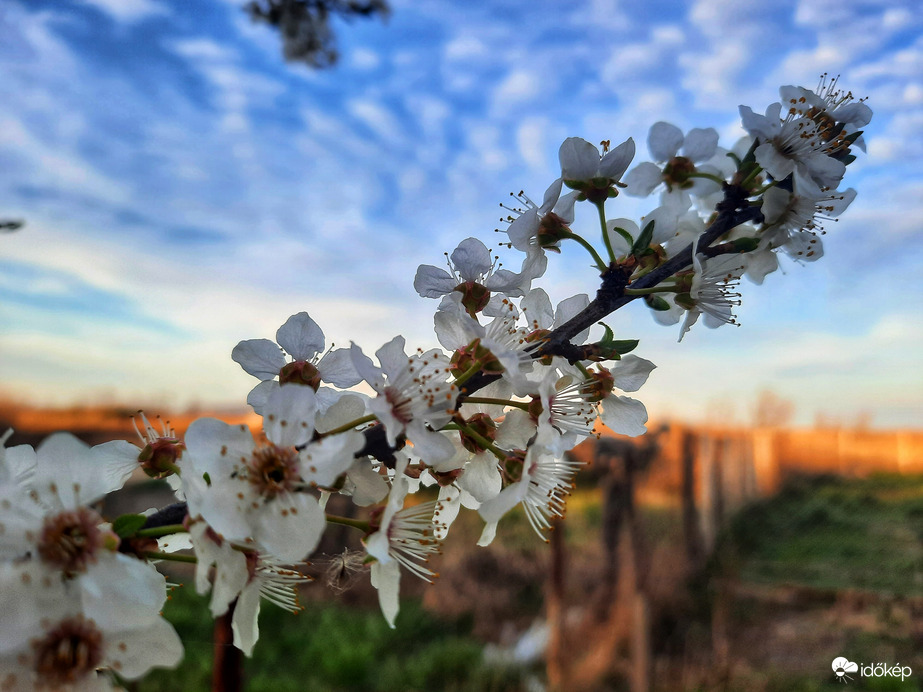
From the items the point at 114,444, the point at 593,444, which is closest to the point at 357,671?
the point at 593,444

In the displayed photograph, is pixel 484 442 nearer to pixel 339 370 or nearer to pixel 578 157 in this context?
pixel 339 370

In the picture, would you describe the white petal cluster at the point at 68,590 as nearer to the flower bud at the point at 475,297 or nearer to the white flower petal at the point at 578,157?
the flower bud at the point at 475,297

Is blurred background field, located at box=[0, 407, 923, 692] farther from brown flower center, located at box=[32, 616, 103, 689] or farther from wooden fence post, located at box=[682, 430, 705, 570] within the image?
brown flower center, located at box=[32, 616, 103, 689]

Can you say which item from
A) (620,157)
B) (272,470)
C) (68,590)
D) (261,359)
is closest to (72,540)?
(68,590)

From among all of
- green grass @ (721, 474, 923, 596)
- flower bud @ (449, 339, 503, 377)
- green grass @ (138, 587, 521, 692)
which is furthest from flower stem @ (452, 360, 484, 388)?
green grass @ (721, 474, 923, 596)

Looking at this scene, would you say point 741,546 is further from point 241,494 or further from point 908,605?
point 241,494
